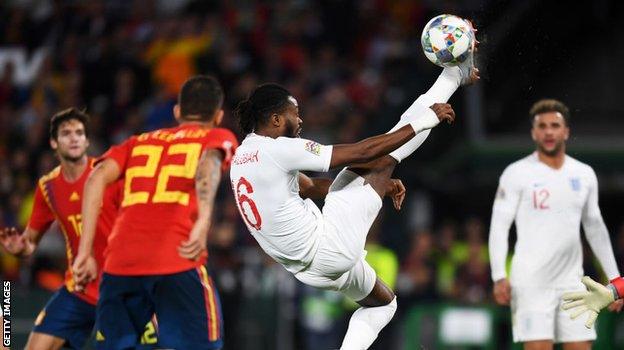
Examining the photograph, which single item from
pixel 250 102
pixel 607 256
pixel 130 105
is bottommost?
pixel 607 256

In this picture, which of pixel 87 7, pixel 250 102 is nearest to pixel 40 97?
pixel 87 7

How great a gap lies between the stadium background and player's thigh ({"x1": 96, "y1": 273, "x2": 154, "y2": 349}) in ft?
16.6

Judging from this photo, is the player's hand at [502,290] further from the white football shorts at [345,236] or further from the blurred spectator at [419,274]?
the blurred spectator at [419,274]

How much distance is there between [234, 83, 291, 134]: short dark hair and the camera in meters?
7.64

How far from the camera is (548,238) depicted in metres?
8.95

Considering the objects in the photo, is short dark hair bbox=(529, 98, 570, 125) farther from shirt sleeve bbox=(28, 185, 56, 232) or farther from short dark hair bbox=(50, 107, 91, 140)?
shirt sleeve bbox=(28, 185, 56, 232)

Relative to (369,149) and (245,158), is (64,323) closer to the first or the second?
(245,158)

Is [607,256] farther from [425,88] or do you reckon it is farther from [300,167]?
[425,88]

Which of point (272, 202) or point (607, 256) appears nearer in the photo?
point (272, 202)

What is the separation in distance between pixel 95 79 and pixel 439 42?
894cm

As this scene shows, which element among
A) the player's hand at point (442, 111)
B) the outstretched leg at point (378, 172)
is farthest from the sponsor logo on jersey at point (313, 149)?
the player's hand at point (442, 111)

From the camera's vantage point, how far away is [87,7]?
17.5 meters

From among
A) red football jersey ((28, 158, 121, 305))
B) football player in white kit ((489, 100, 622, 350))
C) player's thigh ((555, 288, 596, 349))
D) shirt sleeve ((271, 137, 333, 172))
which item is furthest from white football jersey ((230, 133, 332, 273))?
player's thigh ((555, 288, 596, 349))

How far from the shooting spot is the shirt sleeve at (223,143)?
7566 mm
